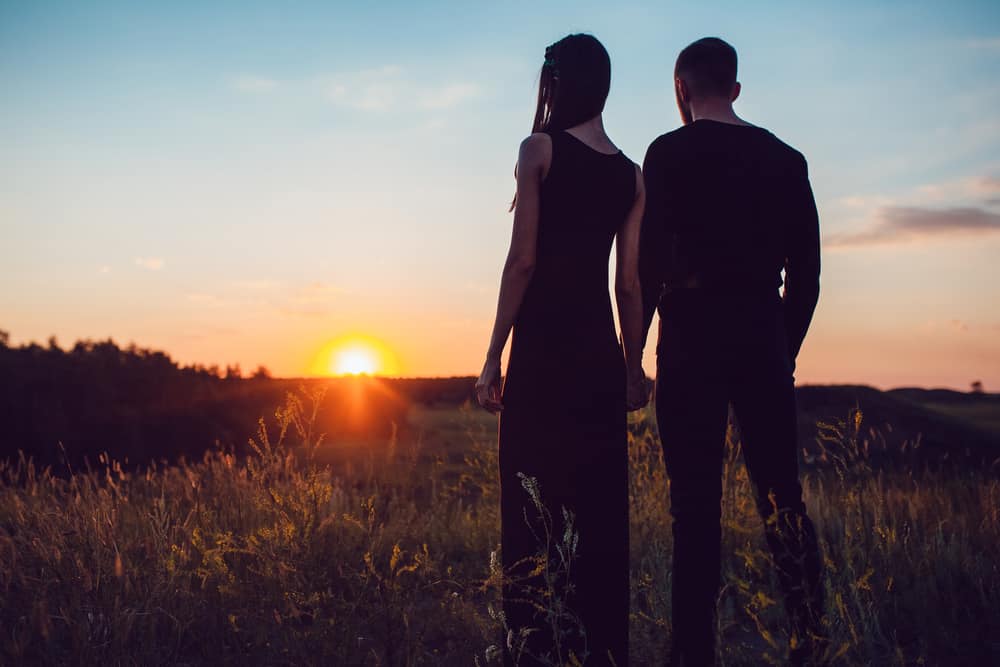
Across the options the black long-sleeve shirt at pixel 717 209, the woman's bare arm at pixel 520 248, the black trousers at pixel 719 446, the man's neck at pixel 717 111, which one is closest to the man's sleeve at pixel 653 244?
the black long-sleeve shirt at pixel 717 209

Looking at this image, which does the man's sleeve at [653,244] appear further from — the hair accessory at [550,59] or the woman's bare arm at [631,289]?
the hair accessory at [550,59]

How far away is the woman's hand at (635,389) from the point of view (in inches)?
111

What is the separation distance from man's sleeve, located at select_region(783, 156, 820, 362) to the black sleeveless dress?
0.72 metres

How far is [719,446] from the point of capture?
2781 millimetres

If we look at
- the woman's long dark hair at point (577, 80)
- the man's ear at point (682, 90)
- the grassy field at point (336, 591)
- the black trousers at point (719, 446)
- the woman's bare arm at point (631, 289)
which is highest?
the man's ear at point (682, 90)

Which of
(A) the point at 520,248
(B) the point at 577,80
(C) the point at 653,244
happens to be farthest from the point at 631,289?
(B) the point at 577,80

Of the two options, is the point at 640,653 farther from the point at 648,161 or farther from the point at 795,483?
the point at 648,161

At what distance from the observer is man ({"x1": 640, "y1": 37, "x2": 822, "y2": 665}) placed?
2.74m

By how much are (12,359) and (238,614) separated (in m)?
13.9

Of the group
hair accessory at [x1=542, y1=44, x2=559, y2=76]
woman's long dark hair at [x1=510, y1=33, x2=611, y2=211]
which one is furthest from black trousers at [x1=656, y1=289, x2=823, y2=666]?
hair accessory at [x1=542, y1=44, x2=559, y2=76]

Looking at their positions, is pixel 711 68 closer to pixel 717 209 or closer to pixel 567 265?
pixel 717 209

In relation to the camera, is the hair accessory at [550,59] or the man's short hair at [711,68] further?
the man's short hair at [711,68]

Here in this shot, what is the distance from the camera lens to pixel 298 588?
3.64 metres

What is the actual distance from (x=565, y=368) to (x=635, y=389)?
14.2 inches
